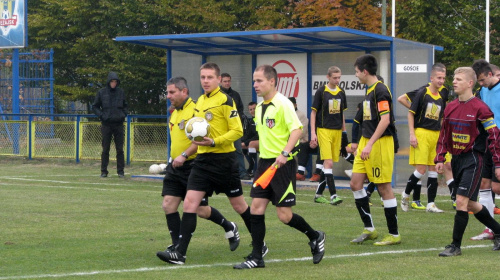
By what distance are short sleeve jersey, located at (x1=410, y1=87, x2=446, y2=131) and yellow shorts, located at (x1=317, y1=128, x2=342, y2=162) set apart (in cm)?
174

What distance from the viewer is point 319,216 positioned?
12.0 m

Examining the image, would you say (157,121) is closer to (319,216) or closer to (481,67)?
(319,216)

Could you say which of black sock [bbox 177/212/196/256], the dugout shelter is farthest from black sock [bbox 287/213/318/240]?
the dugout shelter

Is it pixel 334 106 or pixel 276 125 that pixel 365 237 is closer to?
pixel 276 125

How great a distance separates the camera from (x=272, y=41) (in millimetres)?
17781

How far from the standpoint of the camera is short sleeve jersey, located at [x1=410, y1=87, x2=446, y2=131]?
12.3 meters

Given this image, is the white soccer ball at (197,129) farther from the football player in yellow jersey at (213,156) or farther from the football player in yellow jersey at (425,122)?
the football player in yellow jersey at (425,122)

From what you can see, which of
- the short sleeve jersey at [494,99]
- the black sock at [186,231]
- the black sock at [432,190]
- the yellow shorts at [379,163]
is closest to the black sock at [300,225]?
the black sock at [186,231]

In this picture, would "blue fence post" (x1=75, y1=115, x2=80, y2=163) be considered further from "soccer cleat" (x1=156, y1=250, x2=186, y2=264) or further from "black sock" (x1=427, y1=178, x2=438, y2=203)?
"soccer cleat" (x1=156, y1=250, x2=186, y2=264)

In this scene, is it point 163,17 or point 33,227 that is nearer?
point 33,227

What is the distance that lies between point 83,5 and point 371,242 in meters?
31.9

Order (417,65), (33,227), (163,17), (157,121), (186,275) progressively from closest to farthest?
1. (186,275)
2. (33,227)
3. (417,65)
4. (157,121)
5. (163,17)

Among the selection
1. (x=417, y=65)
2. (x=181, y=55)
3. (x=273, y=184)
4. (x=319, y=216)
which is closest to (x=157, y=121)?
(x=181, y=55)

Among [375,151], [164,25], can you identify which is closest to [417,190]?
[375,151]
